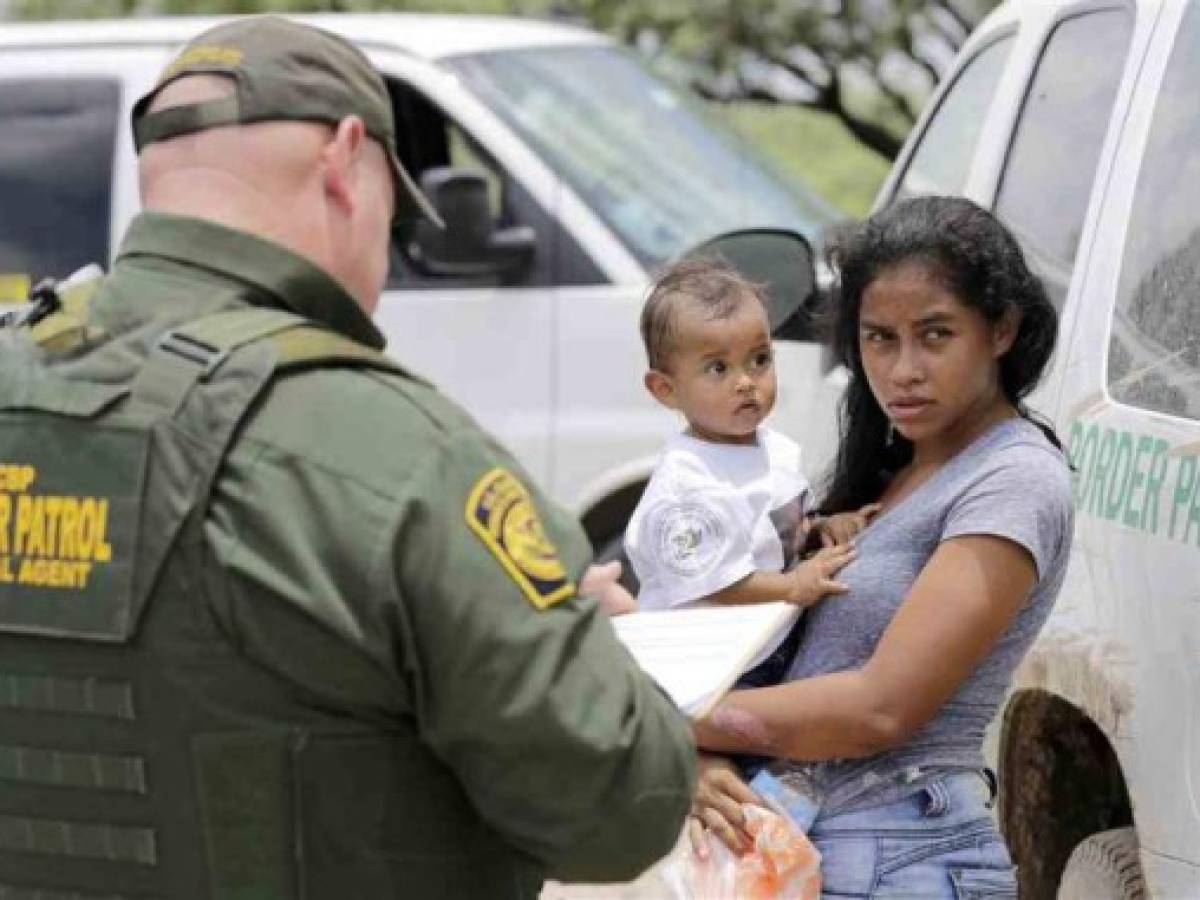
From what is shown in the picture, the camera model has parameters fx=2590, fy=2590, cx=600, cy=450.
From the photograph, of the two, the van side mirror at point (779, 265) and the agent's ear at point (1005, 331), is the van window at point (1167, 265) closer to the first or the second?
the agent's ear at point (1005, 331)

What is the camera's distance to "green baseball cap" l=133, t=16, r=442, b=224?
2.44 metres

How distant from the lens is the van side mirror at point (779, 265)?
4.36m

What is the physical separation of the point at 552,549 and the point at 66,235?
5.60 m

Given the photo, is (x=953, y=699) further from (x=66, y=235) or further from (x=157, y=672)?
(x=66, y=235)

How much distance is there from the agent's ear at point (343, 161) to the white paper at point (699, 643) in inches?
23.4

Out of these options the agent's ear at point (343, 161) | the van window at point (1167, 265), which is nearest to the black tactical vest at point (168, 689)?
the agent's ear at point (343, 161)

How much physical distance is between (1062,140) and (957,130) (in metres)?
0.74

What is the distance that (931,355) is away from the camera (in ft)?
10.5

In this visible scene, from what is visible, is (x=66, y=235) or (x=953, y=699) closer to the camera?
(x=953, y=699)

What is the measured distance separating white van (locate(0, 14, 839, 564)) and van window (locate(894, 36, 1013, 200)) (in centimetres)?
223

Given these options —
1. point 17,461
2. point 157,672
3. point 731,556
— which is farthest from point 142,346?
point 731,556

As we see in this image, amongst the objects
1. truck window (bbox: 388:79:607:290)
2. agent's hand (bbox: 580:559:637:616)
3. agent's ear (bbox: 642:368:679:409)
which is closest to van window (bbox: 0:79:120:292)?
truck window (bbox: 388:79:607:290)

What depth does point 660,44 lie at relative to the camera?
12305 mm

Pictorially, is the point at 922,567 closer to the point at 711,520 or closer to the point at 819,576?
the point at 819,576
